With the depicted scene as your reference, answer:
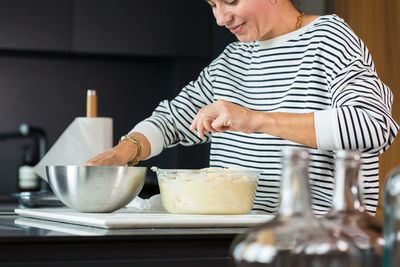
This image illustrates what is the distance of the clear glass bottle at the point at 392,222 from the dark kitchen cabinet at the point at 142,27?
3.25 metres

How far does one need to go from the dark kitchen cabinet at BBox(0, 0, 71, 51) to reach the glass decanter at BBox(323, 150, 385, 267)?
10.7 feet

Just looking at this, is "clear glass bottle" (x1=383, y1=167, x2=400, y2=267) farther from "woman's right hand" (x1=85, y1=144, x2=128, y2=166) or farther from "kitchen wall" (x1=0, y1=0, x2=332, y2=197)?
"kitchen wall" (x1=0, y1=0, x2=332, y2=197)

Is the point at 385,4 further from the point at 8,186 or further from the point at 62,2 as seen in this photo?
the point at 8,186

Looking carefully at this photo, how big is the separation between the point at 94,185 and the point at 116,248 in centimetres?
40

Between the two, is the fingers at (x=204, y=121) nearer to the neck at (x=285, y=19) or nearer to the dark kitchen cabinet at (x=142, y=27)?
the neck at (x=285, y=19)

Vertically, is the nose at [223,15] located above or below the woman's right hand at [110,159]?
above

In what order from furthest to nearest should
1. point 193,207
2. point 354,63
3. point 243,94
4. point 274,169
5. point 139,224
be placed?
point 243,94 < point 274,169 < point 354,63 < point 193,207 < point 139,224

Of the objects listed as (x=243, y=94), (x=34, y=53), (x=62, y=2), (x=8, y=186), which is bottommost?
(x=8, y=186)

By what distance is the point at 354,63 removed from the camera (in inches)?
63.2

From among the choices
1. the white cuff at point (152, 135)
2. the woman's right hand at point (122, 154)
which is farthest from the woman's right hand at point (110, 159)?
the white cuff at point (152, 135)

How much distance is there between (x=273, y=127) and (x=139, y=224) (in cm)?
42

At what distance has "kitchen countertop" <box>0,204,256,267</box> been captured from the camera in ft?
3.11

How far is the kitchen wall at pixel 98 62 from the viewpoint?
11.9ft

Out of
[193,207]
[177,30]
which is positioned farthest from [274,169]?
[177,30]
